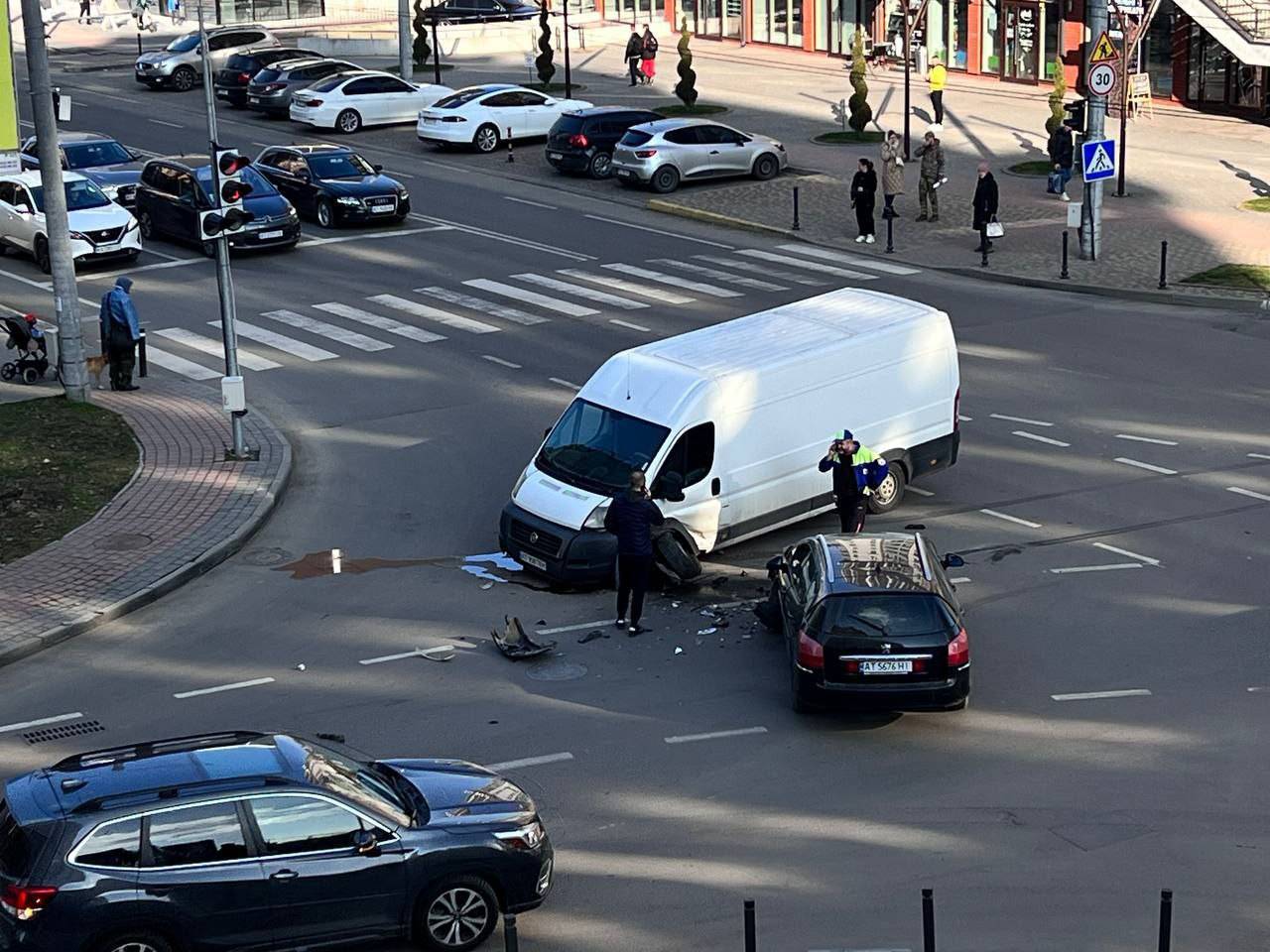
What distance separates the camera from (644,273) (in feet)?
108

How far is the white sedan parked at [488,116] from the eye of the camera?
4519 cm

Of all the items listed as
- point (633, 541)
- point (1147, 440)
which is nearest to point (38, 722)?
point (633, 541)

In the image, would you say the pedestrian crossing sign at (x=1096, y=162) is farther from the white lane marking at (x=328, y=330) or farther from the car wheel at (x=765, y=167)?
the white lane marking at (x=328, y=330)

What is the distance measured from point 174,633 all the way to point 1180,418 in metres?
13.0

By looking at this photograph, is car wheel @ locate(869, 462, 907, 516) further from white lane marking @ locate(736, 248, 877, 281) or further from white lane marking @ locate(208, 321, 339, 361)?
white lane marking @ locate(736, 248, 877, 281)

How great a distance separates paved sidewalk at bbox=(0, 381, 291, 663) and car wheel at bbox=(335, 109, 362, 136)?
23530 millimetres

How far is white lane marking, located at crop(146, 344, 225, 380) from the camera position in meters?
27.4

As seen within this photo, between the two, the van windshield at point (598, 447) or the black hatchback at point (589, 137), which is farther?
the black hatchback at point (589, 137)

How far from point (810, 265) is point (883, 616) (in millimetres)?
19136

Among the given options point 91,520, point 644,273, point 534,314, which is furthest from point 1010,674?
point 644,273

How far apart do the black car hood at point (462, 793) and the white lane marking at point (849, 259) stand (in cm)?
2215

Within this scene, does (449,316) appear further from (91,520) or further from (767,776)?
(767,776)

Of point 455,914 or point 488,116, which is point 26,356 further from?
point 488,116

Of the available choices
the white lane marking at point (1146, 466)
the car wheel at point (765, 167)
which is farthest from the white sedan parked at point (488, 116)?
the white lane marking at point (1146, 466)
